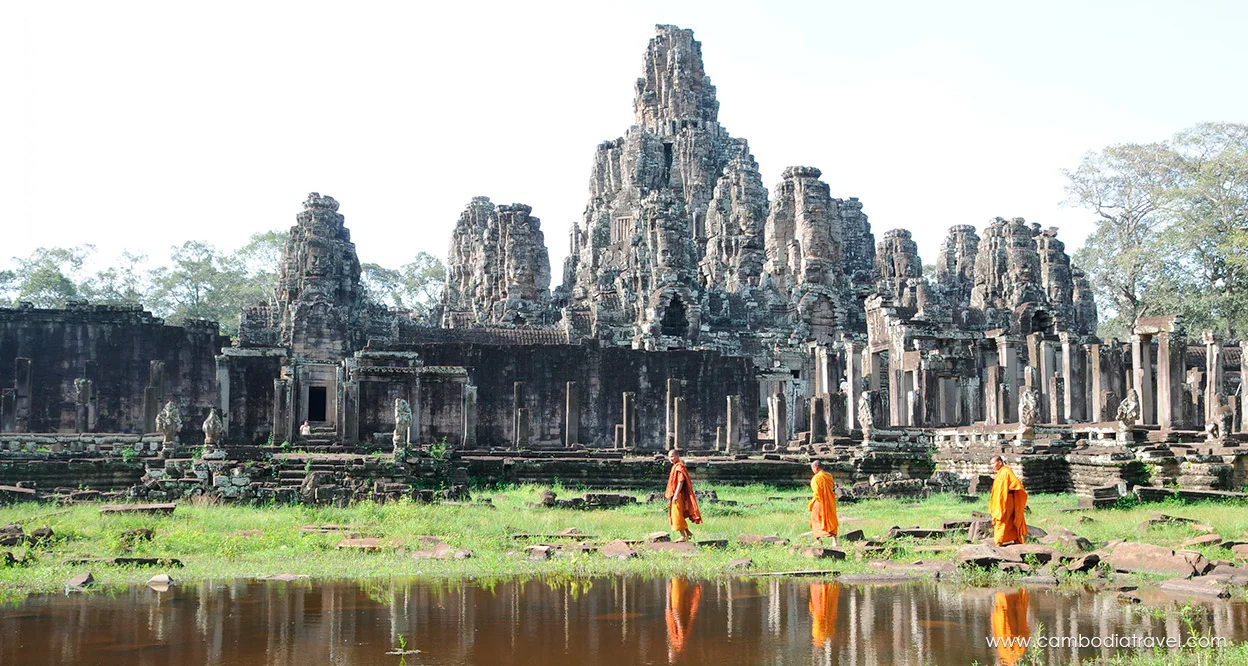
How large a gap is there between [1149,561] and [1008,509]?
5.57 ft

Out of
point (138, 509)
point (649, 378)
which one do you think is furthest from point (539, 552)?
point (649, 378)

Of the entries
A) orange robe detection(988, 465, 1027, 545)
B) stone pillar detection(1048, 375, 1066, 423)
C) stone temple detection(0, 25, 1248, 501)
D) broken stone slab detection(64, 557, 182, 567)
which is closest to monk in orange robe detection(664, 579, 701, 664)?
orange robe detection(988, 465, 1027, 545)

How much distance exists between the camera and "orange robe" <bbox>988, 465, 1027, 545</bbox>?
12.0 metres

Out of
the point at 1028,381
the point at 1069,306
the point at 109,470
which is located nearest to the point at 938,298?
the point at 1069,306

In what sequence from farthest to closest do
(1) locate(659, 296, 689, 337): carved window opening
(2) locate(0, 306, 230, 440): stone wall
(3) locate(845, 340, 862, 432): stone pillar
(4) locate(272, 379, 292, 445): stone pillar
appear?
(1) locate(659, 296, 689, 337): carved window opening, (3) locate(845, 340, 862, 432): stone pillar, (2) locate(0, 306, 230, 440): stone wall, (4) locate(272, 379, 292, 445): stone pillar

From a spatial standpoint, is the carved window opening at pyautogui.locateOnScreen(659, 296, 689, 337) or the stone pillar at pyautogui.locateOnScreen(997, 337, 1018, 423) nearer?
the stone pillar at pyautogui.locateOnScreen(997, 337, 1018, 423)

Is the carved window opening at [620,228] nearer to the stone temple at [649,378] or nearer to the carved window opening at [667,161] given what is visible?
the stone temple at [649,378]

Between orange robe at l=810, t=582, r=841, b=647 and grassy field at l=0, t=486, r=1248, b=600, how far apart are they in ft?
3.42

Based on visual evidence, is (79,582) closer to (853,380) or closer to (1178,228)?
(853,380)

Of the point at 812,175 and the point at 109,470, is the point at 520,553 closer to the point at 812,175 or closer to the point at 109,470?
the point at 109,470

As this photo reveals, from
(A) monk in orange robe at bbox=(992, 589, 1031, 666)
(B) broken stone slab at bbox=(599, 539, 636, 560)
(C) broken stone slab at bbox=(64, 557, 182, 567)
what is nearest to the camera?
(A) monk in orange robe at bbox=(992, 589, 1031, 666)

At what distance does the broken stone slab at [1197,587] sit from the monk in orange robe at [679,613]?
146 inches

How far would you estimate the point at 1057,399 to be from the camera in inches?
1261

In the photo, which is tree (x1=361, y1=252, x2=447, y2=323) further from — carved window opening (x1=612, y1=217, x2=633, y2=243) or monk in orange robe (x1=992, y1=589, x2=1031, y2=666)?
monk in orange robe (x1=992, y1=589, x2=1031, y2=666)
